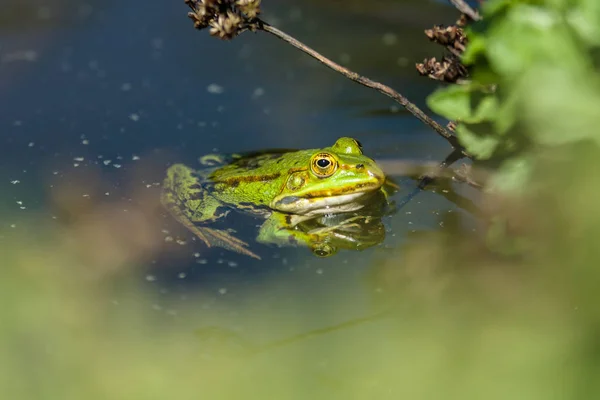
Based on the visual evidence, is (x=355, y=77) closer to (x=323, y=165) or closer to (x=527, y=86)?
(x=323, y=165)

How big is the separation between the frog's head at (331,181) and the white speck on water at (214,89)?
125 centimetres

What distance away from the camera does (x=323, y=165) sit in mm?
3697

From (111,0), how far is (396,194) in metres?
3.21

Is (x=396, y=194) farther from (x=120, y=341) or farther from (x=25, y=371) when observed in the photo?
(x=25, y=371)

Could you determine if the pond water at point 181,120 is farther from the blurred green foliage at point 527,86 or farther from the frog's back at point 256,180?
the blurred green foliage at point 527,86

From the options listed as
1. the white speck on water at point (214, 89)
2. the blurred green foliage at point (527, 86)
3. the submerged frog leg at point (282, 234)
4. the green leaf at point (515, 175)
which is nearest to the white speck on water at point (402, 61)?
the white speck on water at point (214, 89)

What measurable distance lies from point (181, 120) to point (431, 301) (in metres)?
2.23

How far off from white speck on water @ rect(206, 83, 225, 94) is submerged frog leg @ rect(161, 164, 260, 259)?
Result: 0.99m

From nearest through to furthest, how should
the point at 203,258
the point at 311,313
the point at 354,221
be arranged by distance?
the point at 311,313 → the point at 203,258 → the point at 354,221

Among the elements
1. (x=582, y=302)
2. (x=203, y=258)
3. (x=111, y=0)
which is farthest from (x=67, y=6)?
(x=582, y=302)

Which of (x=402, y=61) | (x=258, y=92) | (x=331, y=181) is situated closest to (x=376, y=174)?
(x=331, y=181)

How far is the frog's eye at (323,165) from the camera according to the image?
367 cm

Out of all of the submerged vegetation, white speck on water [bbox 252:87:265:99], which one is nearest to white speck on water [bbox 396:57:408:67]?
white speck on water [bbox 252:87:265:99]

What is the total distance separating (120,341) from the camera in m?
2.94
